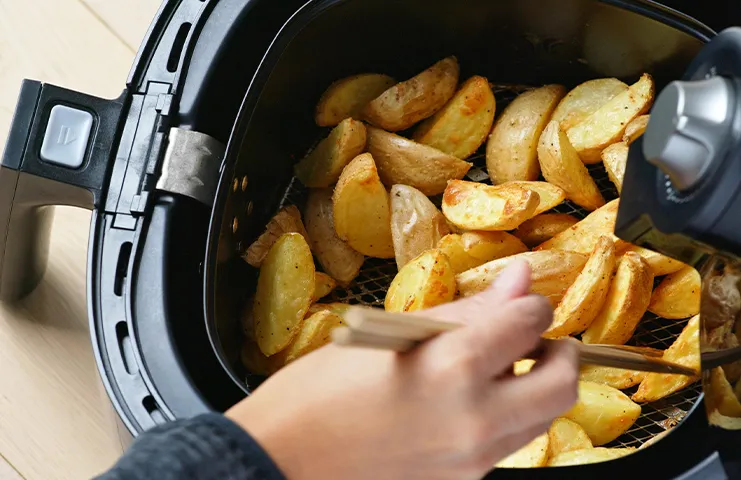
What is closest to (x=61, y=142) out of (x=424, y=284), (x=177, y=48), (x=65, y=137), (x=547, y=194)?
(x=65, y=137)

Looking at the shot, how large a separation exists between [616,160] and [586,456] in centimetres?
28

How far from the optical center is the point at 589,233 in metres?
0.75

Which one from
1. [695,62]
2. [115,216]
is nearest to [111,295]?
[115,216]

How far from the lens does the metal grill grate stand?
0.72 meters

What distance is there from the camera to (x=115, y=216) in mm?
686

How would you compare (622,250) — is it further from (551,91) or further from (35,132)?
(35,132)

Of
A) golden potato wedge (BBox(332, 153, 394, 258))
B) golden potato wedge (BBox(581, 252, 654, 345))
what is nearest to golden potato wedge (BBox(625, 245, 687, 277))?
golden potato wedge (BBox(581, 252, 654, 345))

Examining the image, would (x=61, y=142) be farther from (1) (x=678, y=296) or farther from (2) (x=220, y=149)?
(1) (x=678, y=296)

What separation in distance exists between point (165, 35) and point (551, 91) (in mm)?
398

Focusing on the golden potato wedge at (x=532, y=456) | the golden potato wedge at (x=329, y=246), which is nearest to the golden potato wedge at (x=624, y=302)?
the golden potato wedge at (x=532, y=456)

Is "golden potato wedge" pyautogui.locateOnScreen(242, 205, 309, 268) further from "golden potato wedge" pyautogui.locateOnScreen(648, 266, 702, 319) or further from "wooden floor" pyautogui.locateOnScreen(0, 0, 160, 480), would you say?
"golden potato wedge" pyautogui.locateOnScreen(648, 266, 702, 319)

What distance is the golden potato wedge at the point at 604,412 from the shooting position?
68cm

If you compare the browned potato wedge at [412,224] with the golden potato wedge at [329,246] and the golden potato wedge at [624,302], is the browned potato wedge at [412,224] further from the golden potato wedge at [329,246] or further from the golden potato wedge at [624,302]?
the golden potato wedge at [624,302]

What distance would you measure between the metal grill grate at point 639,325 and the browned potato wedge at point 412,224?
46 mm
